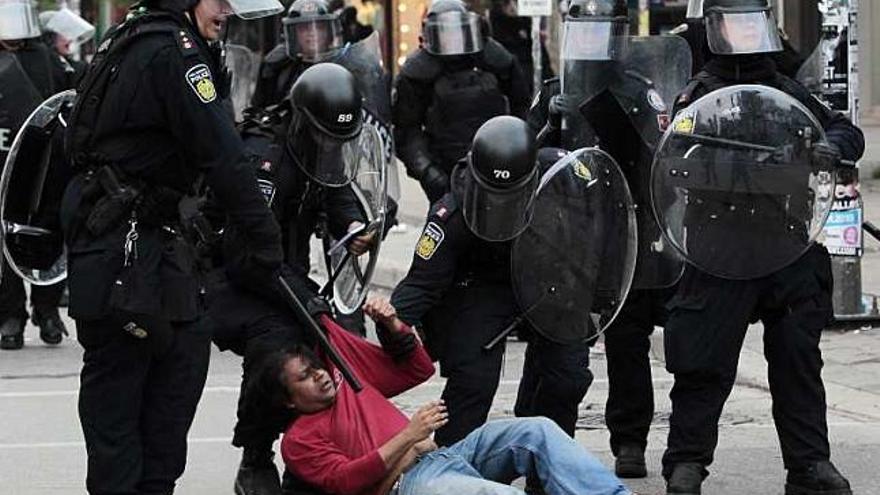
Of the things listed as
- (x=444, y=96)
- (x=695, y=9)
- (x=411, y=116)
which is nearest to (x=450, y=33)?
(x=444, y=96)

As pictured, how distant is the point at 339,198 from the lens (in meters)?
7.39

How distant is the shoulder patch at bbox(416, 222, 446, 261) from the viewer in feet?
22.2

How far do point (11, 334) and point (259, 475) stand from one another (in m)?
4.56

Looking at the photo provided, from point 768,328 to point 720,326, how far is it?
21cm

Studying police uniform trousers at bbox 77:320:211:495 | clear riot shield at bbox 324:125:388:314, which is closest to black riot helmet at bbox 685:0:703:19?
clear riot shield at bbox 324:125:388:314

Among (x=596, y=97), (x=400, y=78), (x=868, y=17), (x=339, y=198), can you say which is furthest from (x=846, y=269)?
(x=868, y=17)

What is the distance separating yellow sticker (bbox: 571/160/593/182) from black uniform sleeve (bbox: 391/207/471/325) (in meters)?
0.46

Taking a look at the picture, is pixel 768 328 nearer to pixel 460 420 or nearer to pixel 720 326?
pixel 720 326

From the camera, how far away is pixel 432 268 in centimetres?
676

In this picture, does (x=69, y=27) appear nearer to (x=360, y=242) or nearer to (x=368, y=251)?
(x=368, y=251)

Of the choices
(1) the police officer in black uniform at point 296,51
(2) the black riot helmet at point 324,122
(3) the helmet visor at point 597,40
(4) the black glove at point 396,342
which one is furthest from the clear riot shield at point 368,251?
(1) the police officer in black uniform at point 296,51

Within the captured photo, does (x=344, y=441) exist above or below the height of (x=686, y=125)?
below

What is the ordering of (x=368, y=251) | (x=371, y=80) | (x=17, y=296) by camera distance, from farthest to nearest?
(x=371, y=80)
(x=17, y=296)
(x=368, y=251)

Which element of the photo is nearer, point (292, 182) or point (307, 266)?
point (292, 182)
